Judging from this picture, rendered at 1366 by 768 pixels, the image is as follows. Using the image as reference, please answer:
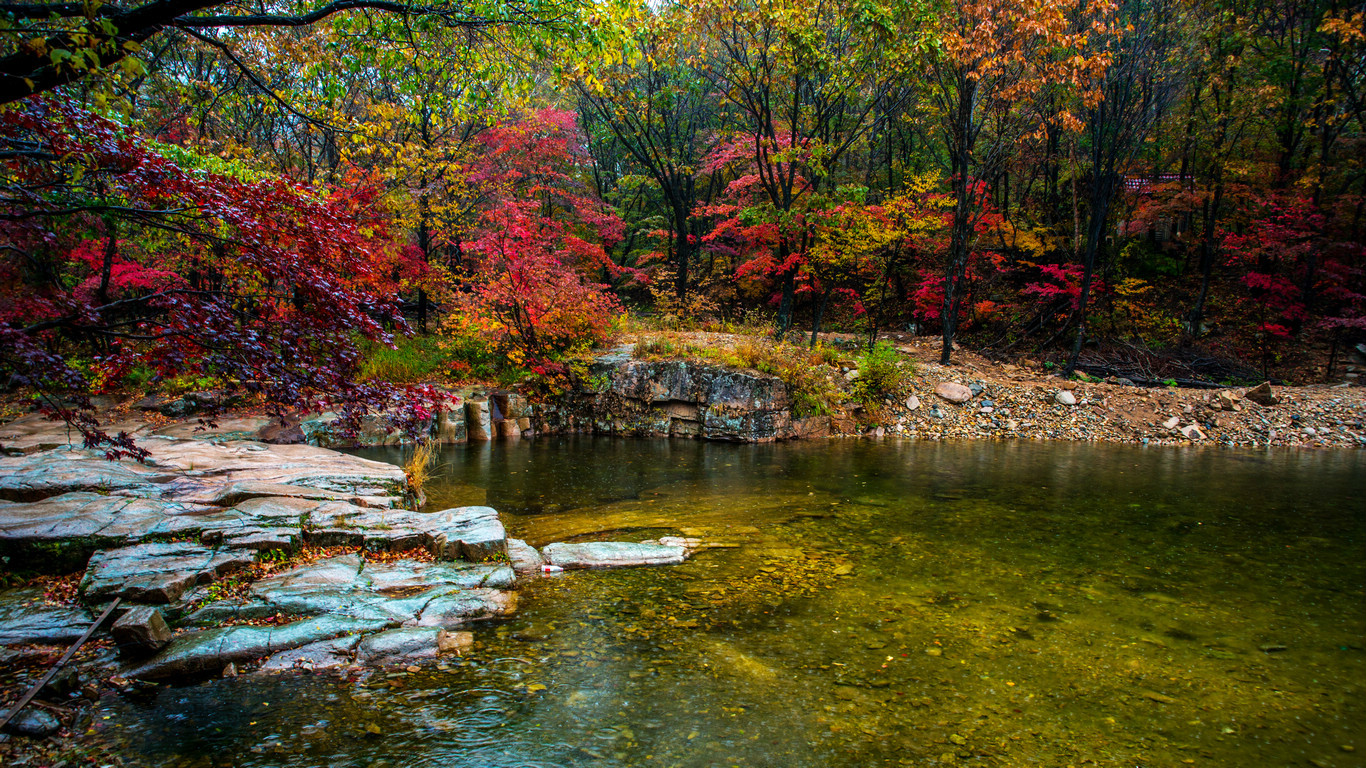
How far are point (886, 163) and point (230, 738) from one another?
82.5 ft

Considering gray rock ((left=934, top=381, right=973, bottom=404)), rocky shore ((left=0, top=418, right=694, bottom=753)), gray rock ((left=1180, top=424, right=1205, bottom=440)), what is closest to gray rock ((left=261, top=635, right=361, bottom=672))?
rocky shore ((left=0, top=418, right=694, bottom=753))

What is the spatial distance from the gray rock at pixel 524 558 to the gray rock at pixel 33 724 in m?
2.72

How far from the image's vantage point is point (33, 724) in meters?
2.71

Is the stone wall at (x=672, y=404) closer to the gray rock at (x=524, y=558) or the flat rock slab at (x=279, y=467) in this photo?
the flat rock slab at (x=279, y=467)

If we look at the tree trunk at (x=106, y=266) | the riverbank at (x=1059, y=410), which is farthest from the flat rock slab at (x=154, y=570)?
the tree trunk at (x=106, y=266)

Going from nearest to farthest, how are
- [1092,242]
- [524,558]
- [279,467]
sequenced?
1. [524,558]
2. [279,467]
3. [1092,242]

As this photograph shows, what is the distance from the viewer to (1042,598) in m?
4.61

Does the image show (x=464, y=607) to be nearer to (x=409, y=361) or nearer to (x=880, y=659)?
(x=880, y=659)

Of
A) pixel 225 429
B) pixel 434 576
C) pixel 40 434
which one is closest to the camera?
pixel 434 576

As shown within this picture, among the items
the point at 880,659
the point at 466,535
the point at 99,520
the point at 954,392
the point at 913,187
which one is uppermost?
the point at 913,187

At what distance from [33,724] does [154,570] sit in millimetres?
1357

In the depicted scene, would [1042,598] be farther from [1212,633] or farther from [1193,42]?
[1193,42]

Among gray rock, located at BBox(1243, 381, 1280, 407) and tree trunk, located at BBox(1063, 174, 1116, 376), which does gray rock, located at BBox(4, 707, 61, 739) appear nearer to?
tree trunk, located at BBox(1063, 174, 1116, 376)

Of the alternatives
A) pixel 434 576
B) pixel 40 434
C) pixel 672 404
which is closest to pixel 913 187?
pixel 672 404
